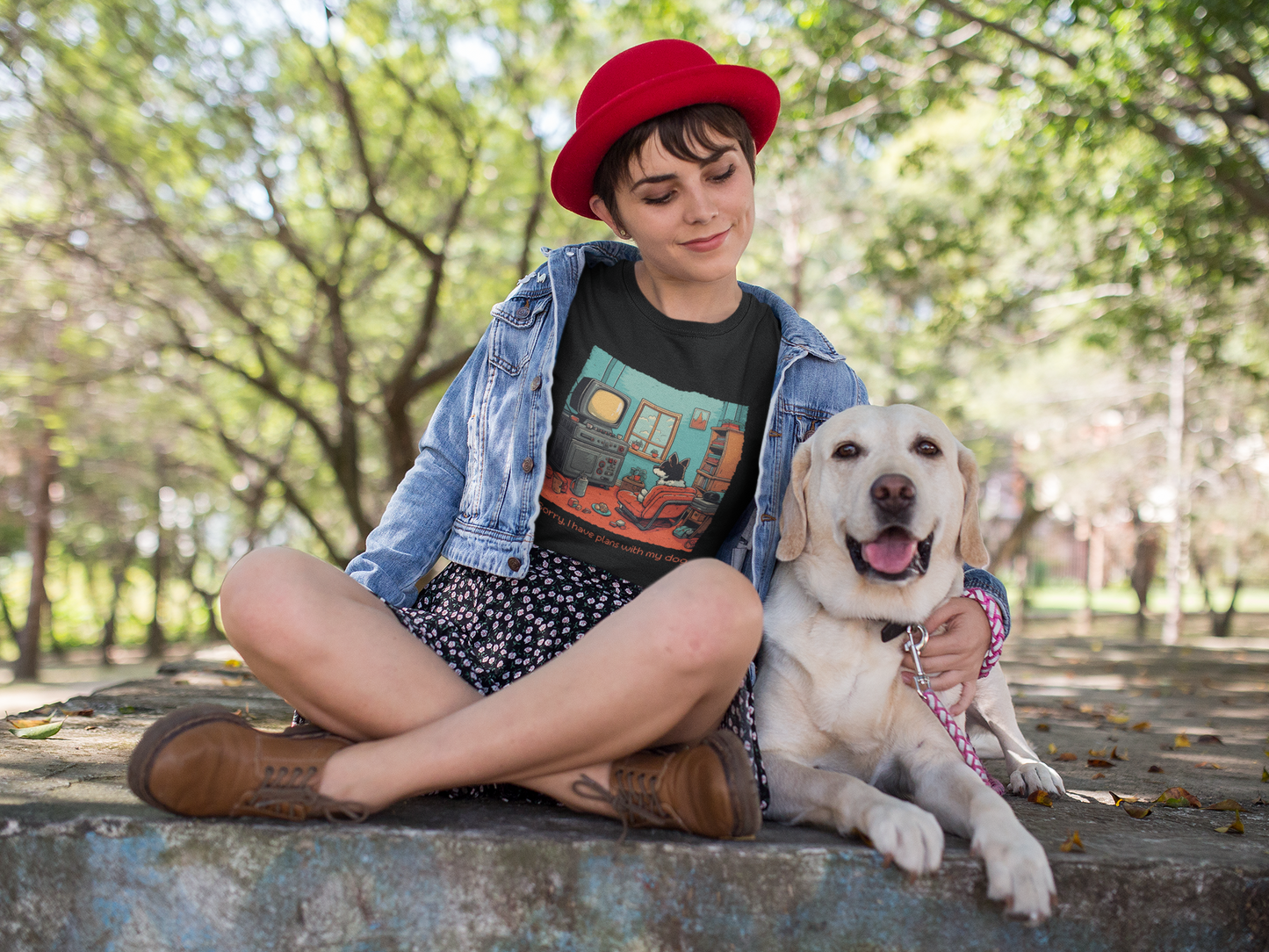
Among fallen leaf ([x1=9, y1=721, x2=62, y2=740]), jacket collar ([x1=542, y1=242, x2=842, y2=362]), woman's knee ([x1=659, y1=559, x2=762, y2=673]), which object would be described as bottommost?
fallen leaf ([x1=9, y1=721, x2=62, y2=740])

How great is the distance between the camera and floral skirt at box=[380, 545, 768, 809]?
7.48 feet

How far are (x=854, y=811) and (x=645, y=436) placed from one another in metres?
1.18

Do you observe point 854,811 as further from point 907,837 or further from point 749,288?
point 749,288

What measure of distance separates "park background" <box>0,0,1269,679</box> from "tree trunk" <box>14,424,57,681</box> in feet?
0.25

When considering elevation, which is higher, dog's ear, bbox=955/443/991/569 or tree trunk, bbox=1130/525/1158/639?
dog's ear, bbox=955/443/991/569

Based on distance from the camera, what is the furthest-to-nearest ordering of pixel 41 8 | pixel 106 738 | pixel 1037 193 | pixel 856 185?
pixel 856 185 → pixel 1037 193 → pixel 41 8 → pixel 106 738

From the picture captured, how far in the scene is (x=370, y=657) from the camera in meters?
1.97

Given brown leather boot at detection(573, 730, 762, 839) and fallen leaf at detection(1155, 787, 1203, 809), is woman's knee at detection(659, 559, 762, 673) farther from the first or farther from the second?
fallen leaf at detection(1155, 787, 1203, 809)

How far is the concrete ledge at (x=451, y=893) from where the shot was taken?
1.78m

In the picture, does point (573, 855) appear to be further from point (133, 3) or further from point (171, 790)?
Answer: point (133, 3)

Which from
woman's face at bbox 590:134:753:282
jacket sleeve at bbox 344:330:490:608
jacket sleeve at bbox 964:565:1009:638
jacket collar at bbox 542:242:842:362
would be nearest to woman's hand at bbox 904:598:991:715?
jacket sleeve at bbox 964:565:1009:638

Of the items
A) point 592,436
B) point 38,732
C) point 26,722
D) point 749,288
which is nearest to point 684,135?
point 749,288

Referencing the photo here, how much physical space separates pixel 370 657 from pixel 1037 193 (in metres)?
10.1

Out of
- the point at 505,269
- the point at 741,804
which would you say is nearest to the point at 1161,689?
the point at 741,804
